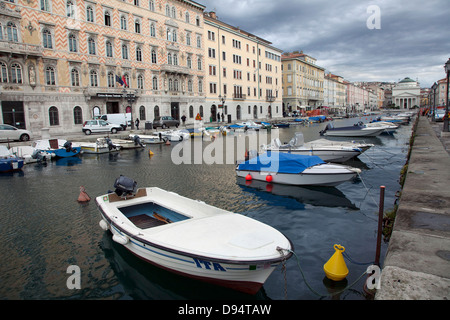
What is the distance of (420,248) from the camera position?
5605 mm

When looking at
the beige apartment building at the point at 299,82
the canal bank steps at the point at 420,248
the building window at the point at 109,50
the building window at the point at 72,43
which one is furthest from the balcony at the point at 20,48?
the beige apartment building at the point at 299,82

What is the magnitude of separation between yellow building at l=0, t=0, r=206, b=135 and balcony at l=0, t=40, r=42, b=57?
0.10 metres

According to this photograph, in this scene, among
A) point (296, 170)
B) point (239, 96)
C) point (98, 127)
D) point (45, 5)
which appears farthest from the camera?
point (239, 96)

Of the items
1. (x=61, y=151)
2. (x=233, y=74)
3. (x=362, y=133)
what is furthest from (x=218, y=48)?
(x=61, y=151)

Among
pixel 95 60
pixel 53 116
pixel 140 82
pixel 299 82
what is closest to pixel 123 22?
pixel 95 60

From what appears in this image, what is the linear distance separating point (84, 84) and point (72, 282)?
37.8 metres

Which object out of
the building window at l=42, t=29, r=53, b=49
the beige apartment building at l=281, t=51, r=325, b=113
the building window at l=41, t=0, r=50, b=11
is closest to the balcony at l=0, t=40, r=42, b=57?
the building window at l=42, t=29, r=53, b=49

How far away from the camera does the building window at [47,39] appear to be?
35.6 metres

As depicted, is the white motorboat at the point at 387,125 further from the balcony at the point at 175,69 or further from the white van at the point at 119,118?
the white van at the point at 119,118

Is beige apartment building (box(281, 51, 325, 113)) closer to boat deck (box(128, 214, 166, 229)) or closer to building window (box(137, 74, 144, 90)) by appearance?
building window (box(137, 74, 144, 90))

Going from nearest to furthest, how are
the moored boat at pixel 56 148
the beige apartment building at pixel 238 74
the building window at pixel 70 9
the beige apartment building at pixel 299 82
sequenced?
1. the moored boat at pixel 56 148
2. the building window at pixel 70 9
3. the beige apartment building at pixel 238 74
4. the beige apartment building at pixel 299 82

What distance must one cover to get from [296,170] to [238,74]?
55.7 m

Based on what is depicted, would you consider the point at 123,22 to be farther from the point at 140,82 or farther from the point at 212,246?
the point at 212,246

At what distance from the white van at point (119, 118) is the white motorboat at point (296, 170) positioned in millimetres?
28707
